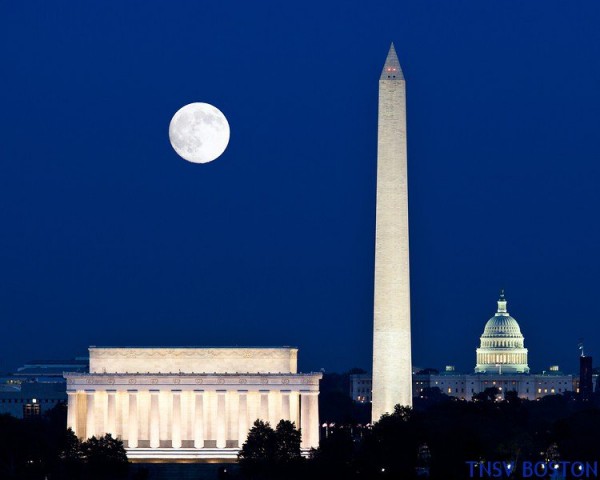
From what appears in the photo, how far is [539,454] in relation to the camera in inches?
6417

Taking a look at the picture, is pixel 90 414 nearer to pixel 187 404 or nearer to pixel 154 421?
pixel 154 421

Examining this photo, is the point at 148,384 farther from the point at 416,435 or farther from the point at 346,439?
the point at 416,435

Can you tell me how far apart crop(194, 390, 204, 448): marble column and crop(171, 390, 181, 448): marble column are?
1.30 metres

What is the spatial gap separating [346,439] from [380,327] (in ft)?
44.8

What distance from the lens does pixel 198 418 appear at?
7702 inches

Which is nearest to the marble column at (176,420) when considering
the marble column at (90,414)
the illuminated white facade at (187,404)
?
the illuminated white facade at (187,404)

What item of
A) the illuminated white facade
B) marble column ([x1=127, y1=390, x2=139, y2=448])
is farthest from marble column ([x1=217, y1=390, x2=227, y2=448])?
marble column ([x1=127, y1=390, x2=139, y2=448])

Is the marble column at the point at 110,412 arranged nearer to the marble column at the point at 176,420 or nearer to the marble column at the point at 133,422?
the marble column at the point at 133,422

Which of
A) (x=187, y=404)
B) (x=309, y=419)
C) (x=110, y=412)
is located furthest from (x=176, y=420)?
(x=309, y=419)

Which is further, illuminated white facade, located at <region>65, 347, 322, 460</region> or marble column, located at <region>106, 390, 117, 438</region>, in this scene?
marble column, located at <region>106, 390, 117, 438</region>

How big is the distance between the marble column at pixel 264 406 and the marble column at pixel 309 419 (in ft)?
9.07

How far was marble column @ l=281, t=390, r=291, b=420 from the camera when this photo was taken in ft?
639

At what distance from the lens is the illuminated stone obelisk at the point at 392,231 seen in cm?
18312

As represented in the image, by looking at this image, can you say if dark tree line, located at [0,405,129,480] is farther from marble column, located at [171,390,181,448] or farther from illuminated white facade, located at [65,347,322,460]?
illuminated white facade, located at [65,347,322,460]
